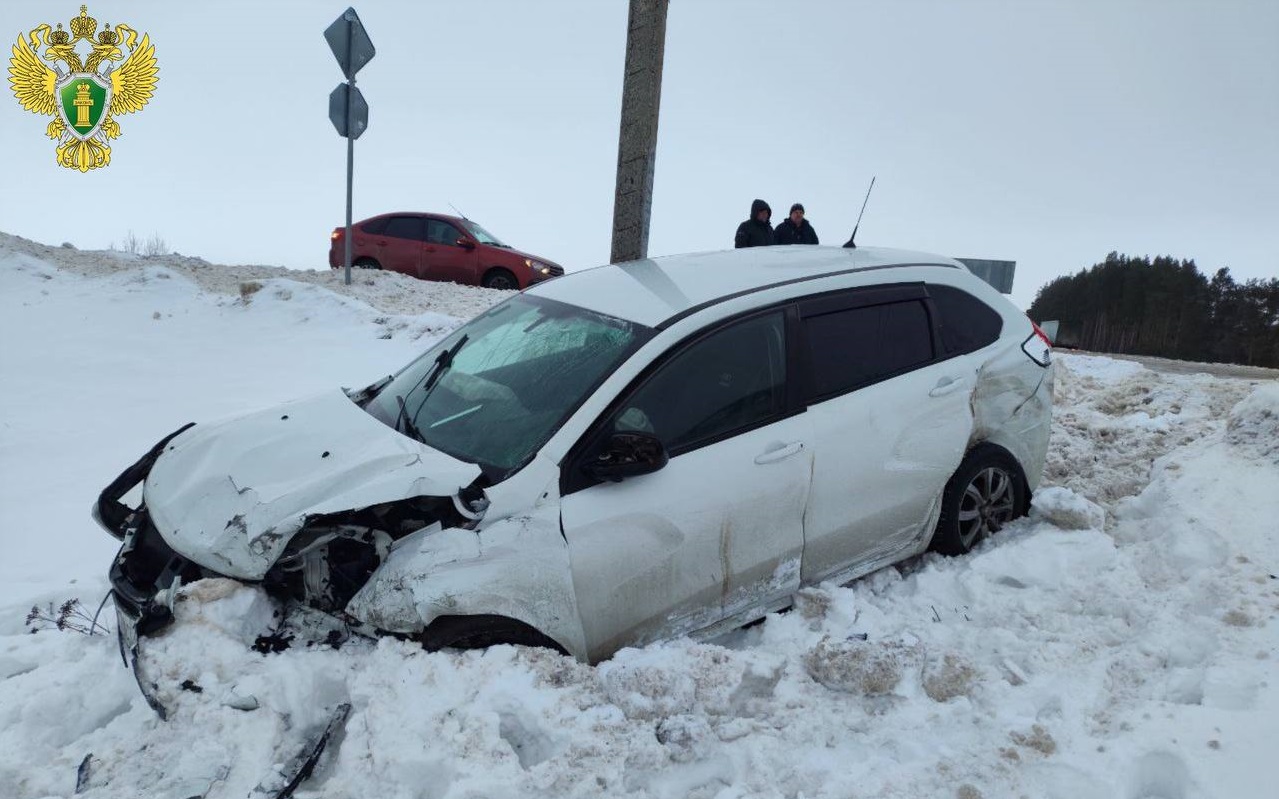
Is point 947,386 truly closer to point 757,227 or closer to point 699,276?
point 699,276

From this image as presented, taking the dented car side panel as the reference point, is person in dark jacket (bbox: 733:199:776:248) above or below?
above

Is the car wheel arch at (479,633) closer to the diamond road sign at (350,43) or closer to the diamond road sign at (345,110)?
the diamond road sign at (345,110)

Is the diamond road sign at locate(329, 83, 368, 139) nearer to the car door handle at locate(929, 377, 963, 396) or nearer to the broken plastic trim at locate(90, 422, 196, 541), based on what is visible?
the broken plastic trim at locate(90, 422, 196, 541)

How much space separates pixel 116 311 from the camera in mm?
11133

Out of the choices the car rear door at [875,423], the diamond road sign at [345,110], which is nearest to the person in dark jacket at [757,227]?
the diamond road sign at [345,110]

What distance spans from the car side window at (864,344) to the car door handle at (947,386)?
13cm

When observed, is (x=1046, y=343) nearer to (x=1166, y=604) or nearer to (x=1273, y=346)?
(x=1166, y=604)

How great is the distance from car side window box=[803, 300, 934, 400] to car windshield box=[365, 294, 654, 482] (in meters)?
0.84

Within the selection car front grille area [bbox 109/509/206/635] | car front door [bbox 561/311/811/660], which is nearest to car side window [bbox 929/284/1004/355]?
car front door [bbox 561/311/811/660]

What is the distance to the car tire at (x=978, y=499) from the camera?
14.4 feet

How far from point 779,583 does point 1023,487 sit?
1.69 meters

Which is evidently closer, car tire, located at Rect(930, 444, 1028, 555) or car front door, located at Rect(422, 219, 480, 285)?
car tire, located at Rect(930, 444, 1028, 555)

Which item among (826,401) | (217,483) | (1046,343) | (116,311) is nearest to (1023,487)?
(1046,343)

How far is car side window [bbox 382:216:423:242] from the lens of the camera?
51.5 feet
